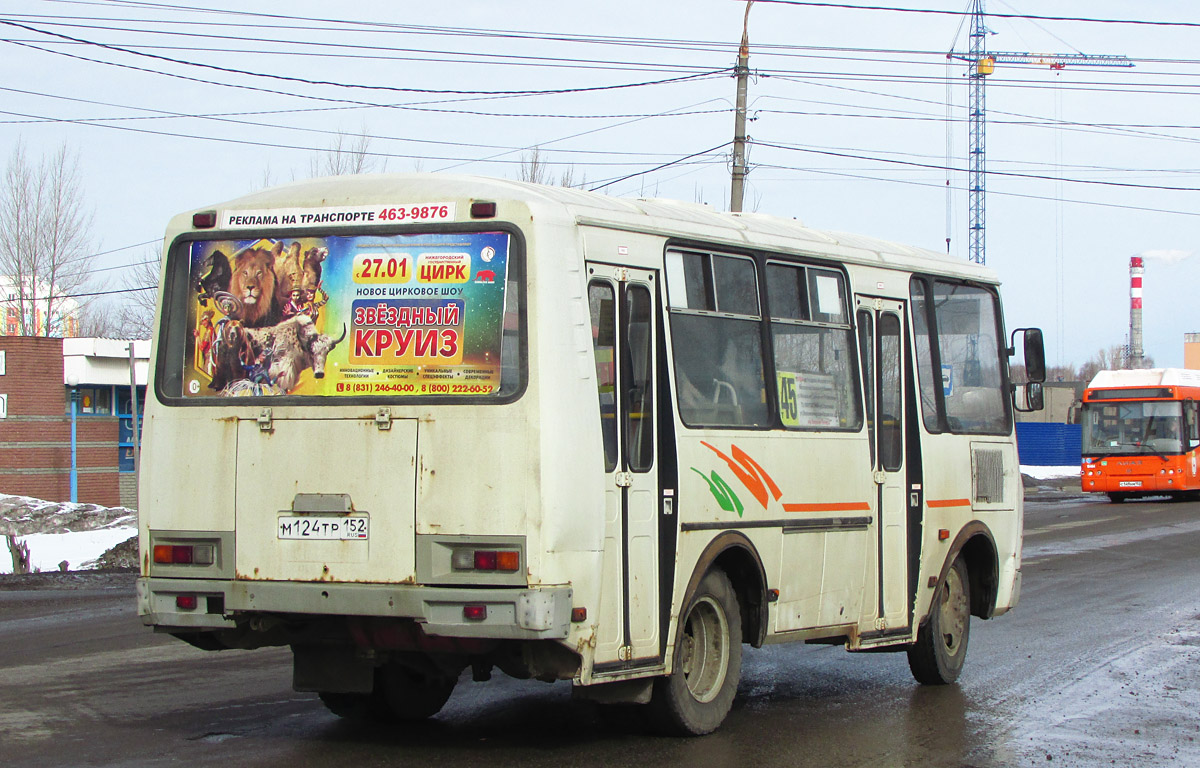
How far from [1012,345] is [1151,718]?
3.27 m

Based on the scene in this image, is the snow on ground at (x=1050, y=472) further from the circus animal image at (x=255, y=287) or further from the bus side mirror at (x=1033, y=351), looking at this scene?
the circus animal image at (x=255, y=287)

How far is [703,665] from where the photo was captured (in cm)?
782

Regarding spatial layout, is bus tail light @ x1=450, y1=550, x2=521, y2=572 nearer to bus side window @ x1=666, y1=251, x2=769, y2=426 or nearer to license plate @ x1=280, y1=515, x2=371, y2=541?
license plate @ x1=280, y1=515, x2=371, y2=541

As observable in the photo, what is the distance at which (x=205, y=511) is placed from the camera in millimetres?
7035

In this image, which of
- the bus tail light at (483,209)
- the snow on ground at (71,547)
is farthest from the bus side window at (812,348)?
the snow on ground at (71,547)

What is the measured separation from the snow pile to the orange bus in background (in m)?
23.0

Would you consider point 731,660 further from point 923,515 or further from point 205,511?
point 205,511

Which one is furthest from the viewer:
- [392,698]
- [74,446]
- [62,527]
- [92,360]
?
[74,446]

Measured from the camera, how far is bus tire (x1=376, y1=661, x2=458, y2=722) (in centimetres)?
805

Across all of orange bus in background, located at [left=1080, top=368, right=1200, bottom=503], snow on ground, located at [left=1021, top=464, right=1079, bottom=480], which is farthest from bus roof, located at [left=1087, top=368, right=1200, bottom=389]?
snow on ground, located at [left=1021, top=464, right=1079, bottom=480]

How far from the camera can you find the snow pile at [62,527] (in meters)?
21.8

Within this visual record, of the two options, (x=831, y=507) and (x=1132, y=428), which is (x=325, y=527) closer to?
(x=831, y=507)

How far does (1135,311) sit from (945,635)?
11594 cm

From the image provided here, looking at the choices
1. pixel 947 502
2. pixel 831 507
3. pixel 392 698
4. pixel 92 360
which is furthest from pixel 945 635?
pixel 92 360
